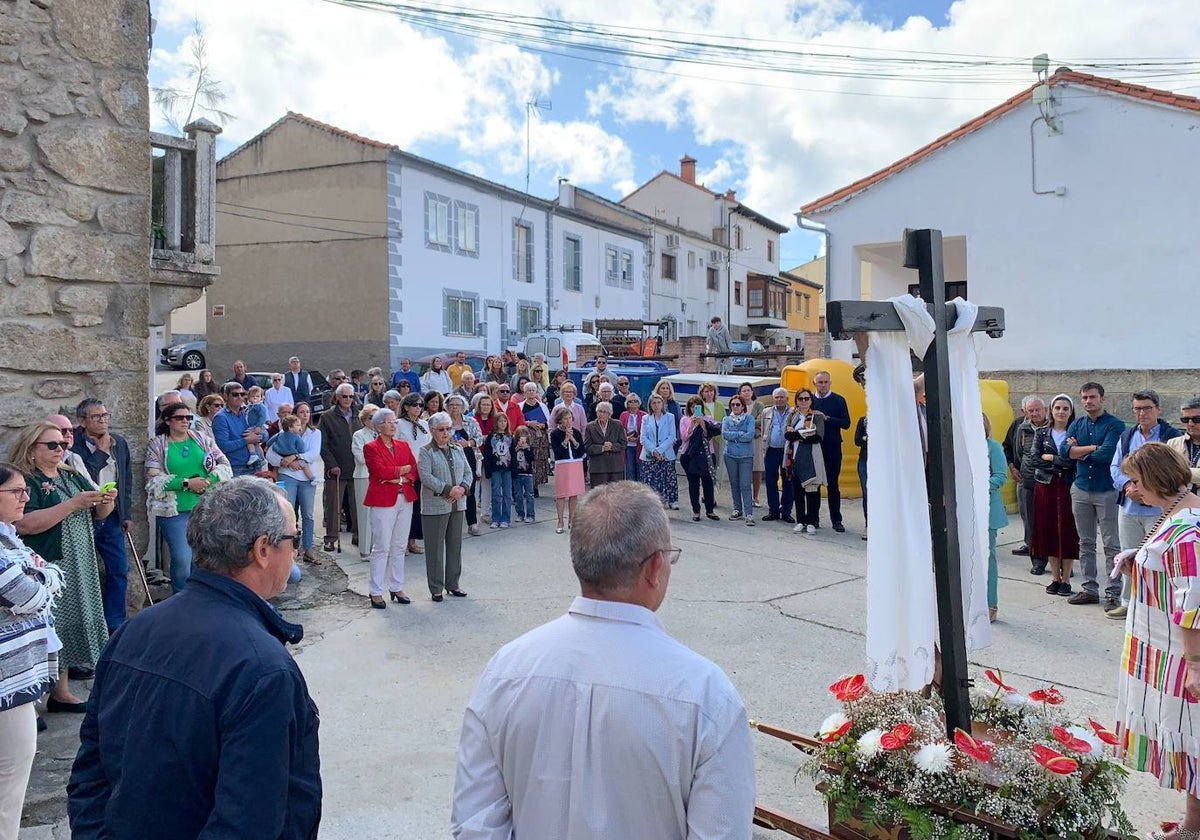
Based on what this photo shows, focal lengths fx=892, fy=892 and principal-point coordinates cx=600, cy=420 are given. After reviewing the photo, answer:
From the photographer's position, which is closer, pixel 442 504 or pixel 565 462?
pixel 442 504

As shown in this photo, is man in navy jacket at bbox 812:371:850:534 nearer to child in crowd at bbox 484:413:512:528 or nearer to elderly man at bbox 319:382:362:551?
child in crowd at bbox 484:413:512:528

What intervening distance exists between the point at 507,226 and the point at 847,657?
2536 centimetres

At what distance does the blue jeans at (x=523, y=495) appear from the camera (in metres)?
11.7

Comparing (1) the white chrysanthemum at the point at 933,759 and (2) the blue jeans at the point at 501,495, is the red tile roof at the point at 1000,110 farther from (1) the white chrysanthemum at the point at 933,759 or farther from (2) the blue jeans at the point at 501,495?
(1) the white chrysanthemum at the point at 933,759

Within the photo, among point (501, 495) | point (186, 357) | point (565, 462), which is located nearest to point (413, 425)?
point (501, 495)

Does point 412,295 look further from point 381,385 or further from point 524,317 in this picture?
point 381,385

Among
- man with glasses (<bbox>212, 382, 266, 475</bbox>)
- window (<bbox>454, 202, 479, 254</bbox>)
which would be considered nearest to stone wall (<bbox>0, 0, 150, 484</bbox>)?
man with glasses (<bbox>212, 382, 266, 475</bbox>)

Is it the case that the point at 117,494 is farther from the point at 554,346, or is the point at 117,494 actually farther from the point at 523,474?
the point at 554,346

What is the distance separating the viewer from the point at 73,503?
515 centimetres

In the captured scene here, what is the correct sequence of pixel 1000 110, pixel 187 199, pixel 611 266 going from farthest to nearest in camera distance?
1. pixel 611 266
2. pixel 1000 110
3. pixel 187 199

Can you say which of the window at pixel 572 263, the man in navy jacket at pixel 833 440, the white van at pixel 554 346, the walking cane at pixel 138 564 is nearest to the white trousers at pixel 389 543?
the walking cane at pixel 138 564

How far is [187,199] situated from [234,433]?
2.58m

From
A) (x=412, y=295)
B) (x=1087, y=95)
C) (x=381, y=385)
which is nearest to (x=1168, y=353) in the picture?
(x=1087, y=95)

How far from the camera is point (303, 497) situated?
920 cm
